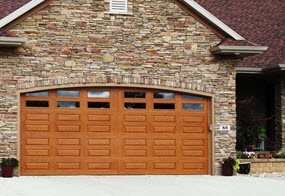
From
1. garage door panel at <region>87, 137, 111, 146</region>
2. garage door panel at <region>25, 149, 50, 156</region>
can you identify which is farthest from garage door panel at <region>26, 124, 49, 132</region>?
garage door panel at <region>87, 137, 111, 146</region>

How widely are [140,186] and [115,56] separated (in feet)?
14.9

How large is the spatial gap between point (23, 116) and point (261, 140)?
30.6ft

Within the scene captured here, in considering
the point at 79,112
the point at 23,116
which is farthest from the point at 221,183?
the point at 23,116

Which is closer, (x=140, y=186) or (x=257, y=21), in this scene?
(x=140, y=186)

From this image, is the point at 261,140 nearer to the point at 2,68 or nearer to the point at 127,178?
the point at 127,178

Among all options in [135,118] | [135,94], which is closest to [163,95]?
[135,94]

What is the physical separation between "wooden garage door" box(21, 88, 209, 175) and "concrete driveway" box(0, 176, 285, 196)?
2.44 ft

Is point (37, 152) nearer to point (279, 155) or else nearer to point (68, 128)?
point (68, 128)

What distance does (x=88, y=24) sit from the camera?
19078 mm

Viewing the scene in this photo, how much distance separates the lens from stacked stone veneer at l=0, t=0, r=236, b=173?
18547 mm

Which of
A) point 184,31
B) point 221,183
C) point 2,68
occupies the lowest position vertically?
point 221,183

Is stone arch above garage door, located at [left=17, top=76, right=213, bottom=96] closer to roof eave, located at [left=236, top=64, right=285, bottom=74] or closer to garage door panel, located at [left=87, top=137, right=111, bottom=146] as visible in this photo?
garage door panel, located at [left=87, top=137, right=111, bottom=146]

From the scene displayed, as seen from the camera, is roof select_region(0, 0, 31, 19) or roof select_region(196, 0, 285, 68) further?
roof select_region(196, 0, 285, 68)

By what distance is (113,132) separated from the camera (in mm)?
19312
